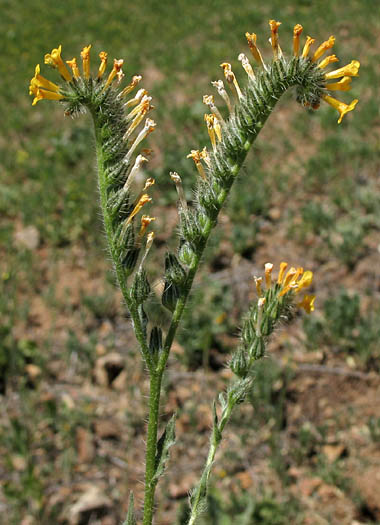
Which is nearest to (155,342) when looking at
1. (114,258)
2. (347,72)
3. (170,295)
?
(170,295)

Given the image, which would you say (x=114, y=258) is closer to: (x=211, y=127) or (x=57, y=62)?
(x=211, y=127)

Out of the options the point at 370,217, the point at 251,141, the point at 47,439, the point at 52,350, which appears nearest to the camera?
the point at 251,141

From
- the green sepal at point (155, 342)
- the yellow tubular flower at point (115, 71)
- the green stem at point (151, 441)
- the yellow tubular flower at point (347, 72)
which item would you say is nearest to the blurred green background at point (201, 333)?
the yellow tubular flower at point (347, 72)

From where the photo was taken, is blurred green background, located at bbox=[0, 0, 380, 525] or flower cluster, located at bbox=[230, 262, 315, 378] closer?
flower cluster, located at bbox=[230, 262, 315, 378]

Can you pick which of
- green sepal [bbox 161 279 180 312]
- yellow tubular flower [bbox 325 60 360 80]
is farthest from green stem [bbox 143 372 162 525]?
yellow tubular flower [bbox 325 60 360 80]

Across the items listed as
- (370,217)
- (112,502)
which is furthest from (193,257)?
(370,217)

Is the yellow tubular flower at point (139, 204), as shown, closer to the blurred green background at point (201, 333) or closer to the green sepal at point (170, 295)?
the green sepal at point (170, 295)

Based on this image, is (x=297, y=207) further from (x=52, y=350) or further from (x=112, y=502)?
(x=112, y=502)

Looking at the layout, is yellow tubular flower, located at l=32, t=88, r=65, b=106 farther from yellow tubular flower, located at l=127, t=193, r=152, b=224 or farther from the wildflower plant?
yellow tubular flower, located at l=127, t=193, r=152, b=224
